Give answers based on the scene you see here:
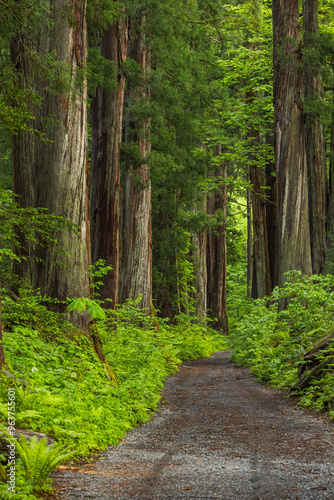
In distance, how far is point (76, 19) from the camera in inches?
301

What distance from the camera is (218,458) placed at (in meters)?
4.59

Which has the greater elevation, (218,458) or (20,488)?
(20,488)

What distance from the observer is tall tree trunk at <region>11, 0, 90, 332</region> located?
24.0 feet

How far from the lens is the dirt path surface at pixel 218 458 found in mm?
3633

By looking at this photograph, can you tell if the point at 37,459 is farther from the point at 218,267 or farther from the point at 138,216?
the point at 218,267

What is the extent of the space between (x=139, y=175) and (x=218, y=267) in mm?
13951

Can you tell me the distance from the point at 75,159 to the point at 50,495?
529cm

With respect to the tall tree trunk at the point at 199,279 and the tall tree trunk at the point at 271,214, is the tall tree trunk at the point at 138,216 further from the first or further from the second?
the tall tree trunk at the point at 199,279

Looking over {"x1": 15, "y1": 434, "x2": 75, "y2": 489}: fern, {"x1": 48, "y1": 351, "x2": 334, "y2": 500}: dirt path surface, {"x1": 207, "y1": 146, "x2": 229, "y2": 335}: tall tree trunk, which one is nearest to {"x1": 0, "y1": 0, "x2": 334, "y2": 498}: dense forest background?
{"x1": 48, "y1": 351, "x2": 334, "y2": 500}: dirt path surface

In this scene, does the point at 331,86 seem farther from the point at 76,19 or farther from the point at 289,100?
the point at 76,19

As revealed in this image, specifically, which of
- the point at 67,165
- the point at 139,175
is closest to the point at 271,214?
the point at 139,175

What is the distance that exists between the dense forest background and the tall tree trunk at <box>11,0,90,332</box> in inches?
0.9

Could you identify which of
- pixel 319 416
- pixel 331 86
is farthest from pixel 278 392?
pixel 331 86

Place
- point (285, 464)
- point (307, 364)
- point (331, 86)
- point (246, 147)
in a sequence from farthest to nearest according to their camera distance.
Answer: point (246, 147) → point (331, 86) → point (307, 364) → point (285, 464)
